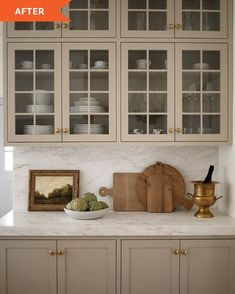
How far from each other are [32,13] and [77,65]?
0.46m

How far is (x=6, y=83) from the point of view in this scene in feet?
8.17

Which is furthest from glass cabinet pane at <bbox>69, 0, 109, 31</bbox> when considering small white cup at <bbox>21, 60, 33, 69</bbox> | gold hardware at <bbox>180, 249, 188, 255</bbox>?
gold hardware at <bbox>180, 249, 188, 255</bbox>

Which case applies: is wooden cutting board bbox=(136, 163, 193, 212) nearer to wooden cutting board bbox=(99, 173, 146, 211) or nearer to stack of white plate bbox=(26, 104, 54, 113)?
wooden cutting board bbox=(99, 173, 146, 211)

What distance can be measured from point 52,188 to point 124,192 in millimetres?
566

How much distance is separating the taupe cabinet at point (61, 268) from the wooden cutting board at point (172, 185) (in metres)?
0.57

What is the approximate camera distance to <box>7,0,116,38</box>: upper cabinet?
2.50 m

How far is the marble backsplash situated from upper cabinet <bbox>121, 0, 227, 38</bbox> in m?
0.89

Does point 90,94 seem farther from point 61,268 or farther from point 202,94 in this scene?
point 61,268

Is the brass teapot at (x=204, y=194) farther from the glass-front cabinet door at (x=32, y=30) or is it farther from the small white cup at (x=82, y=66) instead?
the glass-front cabinet door at (x=32, y=30)

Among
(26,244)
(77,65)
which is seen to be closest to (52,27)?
(77,65)

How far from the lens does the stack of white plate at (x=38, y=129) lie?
2.53 meters

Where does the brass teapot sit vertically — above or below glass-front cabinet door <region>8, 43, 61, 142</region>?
below

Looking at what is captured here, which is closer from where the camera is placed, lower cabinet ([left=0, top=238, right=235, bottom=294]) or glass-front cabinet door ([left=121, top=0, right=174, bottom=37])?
lower cabinet ([left=0, top=238, right=235, bottom=294])

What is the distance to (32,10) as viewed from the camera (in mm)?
2455
